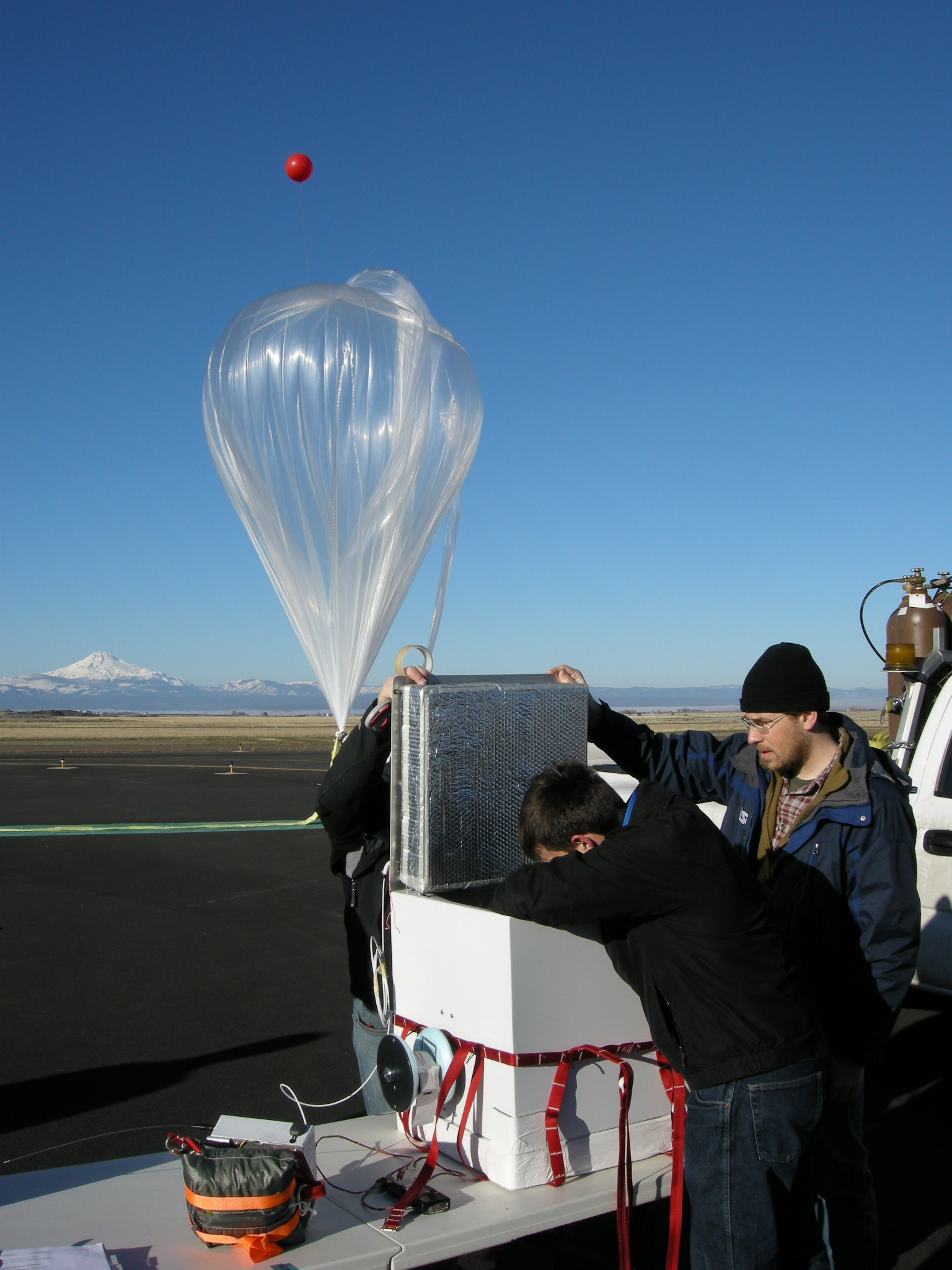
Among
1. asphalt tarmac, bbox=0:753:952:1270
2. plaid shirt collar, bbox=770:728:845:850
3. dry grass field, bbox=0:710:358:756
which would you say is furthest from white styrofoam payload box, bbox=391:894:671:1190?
dry grass field, bbox=0:710:358:756

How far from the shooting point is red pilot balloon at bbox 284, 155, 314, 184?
711 cm

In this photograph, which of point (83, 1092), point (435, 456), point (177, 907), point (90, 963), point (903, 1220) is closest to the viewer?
point (903, 1220)

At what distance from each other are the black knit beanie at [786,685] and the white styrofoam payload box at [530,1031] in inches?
36.6

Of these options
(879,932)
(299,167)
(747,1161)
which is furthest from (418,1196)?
(299,167)

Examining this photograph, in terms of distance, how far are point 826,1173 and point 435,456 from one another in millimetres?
4668

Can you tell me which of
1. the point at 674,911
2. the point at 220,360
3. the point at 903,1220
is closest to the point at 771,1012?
the point at 674,911

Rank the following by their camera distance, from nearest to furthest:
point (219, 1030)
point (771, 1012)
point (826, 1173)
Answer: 1. point (771, 1012)
2. point (826, 1173)
3. point (219, 1030)

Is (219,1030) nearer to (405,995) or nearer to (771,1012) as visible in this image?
(405,995)

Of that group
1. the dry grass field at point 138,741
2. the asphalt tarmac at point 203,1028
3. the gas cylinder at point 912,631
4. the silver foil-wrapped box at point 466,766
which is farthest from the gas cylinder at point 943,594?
the dry grass field at point 138,741

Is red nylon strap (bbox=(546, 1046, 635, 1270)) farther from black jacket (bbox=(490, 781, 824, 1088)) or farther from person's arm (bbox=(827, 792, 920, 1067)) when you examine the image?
person's arm (bbox=(827, 792, 920, 1067))

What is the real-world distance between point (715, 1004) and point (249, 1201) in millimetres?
1175

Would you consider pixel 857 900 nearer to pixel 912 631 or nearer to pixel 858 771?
A: pixel 858 771

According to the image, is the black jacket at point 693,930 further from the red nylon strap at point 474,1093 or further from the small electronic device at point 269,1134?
the small electronic device at point 269,1134

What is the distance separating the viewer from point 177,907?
30.0ft
